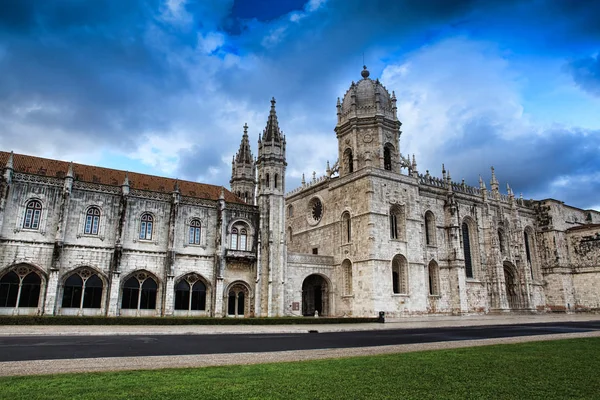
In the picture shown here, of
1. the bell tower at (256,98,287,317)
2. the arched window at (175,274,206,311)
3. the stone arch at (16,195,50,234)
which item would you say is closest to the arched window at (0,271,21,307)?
the stone arch at (16,195,50,234)

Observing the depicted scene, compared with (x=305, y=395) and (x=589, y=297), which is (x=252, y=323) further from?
(x=589, y=297)

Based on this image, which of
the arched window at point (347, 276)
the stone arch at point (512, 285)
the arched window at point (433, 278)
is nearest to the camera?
the arched window at point (347, 276)

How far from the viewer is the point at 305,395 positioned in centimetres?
757

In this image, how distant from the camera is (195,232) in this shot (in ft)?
124

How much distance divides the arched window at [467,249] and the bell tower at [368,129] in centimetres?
1233

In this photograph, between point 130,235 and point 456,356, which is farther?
point 130,235

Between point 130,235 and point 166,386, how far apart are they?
29.1m

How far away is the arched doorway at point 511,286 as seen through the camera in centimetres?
5247

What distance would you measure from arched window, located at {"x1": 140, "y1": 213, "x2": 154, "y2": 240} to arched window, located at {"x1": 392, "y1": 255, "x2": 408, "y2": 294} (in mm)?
23248

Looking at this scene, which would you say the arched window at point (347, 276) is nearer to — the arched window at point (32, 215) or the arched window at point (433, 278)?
the arched window at point (433, 278)

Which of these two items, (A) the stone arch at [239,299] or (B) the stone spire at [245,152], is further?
(B) the stone spire at [245,152]

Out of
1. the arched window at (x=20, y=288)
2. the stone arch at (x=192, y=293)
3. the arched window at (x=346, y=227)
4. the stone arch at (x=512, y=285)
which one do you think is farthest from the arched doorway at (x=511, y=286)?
the arched window at (x=20, y=288)

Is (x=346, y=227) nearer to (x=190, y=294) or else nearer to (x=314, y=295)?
(x=314, y=295)

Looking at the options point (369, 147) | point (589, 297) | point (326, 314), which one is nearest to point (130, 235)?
point (326, 314)
